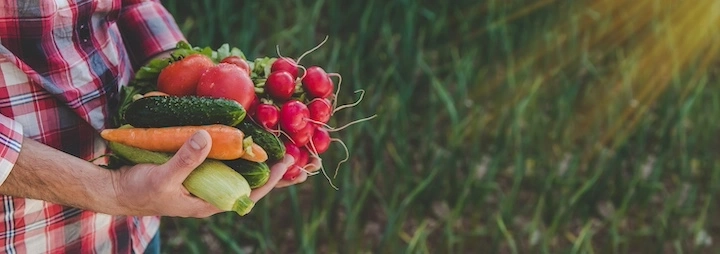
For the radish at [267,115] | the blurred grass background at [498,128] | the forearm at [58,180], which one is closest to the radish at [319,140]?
the radish at [267,115]

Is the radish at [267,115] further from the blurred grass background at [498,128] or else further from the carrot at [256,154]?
the blurred grass background at [498,128]

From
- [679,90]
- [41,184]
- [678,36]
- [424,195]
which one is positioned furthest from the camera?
[678,36]

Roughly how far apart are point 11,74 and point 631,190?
5.99ft

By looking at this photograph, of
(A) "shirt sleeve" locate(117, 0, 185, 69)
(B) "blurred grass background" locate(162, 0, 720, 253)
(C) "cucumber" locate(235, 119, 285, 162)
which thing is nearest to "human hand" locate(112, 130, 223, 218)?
(C) "cucumber" locate(235, 119, 285, 162)

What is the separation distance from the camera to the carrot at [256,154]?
107cm

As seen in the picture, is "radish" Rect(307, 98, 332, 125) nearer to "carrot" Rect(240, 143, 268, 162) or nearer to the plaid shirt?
"carrot" Rect(240, 143, 268, 162)

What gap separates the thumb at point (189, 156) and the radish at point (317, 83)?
0.30m

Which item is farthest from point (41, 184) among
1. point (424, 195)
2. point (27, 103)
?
point (424, 195)

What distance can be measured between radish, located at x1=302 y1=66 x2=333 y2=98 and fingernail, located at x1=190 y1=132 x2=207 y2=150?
311 mm

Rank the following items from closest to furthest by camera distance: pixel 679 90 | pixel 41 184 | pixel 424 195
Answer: pixel 41 184 < pixel 424 195 < pixel 679 90

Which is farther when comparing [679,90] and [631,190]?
[679,90]

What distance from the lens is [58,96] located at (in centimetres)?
108

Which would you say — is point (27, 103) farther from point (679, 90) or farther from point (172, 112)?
point (679, 90)

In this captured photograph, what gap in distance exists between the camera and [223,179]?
40.8 inches
